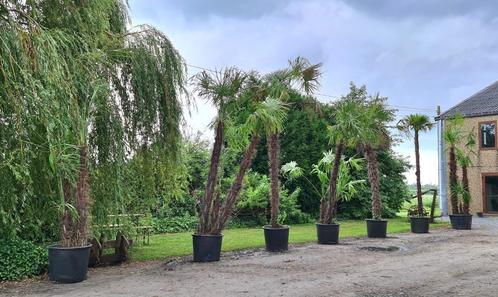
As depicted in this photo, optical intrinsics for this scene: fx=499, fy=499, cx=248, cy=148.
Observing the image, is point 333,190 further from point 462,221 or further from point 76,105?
point 76,105

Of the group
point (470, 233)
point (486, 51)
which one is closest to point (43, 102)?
point (486, 51)

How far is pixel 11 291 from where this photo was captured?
23.1 ft

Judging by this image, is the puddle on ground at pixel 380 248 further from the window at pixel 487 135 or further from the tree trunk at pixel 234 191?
the window at pixel 487 135

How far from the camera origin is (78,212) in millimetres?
7727

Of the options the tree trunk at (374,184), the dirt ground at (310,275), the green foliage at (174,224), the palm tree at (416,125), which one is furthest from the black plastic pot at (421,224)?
the green foliage at (174,224)

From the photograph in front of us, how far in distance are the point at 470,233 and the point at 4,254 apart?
13090mm

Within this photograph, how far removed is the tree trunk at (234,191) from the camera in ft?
32.6

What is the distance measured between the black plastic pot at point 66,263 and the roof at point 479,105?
2033 cm

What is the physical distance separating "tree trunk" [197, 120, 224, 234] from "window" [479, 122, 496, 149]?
16.9 m

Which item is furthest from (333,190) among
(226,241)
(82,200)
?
(82,200)

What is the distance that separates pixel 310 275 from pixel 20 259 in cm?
463

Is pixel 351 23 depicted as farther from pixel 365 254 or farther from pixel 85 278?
pixel 85 278

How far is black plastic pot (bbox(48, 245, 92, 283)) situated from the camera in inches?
293

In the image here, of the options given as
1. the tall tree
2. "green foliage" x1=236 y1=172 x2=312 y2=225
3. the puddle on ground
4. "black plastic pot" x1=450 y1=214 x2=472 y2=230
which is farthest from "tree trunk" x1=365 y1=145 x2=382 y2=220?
the tall tree
